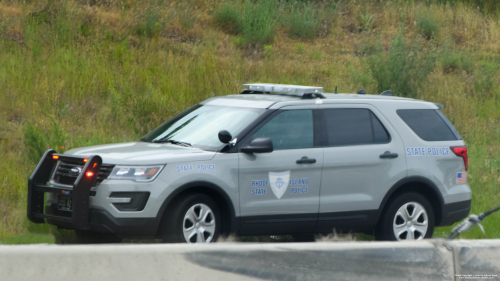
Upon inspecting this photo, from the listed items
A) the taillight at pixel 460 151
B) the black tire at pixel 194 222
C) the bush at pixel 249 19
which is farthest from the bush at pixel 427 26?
the black tire at pixel 194 222

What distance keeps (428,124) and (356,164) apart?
1.25 metres

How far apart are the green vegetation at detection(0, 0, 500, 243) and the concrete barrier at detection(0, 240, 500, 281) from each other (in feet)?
12.6

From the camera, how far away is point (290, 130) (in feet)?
23.3

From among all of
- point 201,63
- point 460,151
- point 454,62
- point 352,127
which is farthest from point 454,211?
point 454,62

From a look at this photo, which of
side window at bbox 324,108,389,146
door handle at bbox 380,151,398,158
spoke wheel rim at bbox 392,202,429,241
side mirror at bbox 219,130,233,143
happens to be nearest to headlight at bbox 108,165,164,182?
side mirror at bbox 219,130,233,143

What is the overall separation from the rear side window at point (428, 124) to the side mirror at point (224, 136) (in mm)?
2181

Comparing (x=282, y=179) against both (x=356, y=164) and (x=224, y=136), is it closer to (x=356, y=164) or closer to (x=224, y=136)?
(x=224, y=136)

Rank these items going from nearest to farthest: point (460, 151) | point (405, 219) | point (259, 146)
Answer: point (259, 146) < point (405, 219) < point (460, 151)

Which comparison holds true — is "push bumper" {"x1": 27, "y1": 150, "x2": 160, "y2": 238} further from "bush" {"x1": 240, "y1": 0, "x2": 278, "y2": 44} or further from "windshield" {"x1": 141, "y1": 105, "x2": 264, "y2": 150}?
"bush" {"x1": 240, "y1": 0, "x2": 278, "y2": 44}

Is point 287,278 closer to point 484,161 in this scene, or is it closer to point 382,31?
point 484,161

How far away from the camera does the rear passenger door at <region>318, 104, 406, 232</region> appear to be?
707 centimetres

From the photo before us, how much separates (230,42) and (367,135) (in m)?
9.61

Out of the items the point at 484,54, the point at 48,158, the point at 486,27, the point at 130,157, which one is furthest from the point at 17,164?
the point at 486,27

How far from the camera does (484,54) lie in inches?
736
